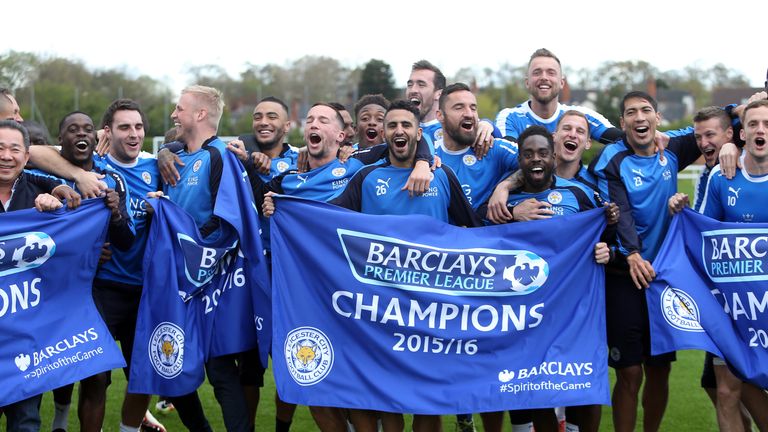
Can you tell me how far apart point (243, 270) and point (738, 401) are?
3761 millimetres

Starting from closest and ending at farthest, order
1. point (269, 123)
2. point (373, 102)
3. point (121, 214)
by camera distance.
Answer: point (121, 214), point (269, 123), point (373, 102)

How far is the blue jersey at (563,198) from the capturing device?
20.4 feet

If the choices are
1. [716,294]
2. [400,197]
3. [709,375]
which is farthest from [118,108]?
[709,375]

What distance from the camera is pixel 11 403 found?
566 cm

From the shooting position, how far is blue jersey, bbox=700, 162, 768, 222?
620 cm

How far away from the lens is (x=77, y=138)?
20.9 feet

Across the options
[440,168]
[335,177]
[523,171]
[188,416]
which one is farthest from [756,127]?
[188,416]

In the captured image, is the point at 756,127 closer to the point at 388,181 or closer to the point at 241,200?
the point at 388,181

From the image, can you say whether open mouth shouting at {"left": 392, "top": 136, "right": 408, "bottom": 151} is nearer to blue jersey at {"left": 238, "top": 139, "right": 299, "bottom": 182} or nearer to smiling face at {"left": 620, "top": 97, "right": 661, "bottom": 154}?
blue jersey at {"left": 238, "top": 139, "right": 299, "bottom": 182}

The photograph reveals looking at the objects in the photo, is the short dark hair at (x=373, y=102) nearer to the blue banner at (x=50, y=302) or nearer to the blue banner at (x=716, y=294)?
the blue banner at (x=50, y=302)

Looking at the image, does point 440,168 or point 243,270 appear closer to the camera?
point 440,168

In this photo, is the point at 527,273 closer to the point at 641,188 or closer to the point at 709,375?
the point at 641,188

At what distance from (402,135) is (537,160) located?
964mm

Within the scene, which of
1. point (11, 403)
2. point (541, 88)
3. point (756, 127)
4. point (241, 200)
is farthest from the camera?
point (541, 88)
